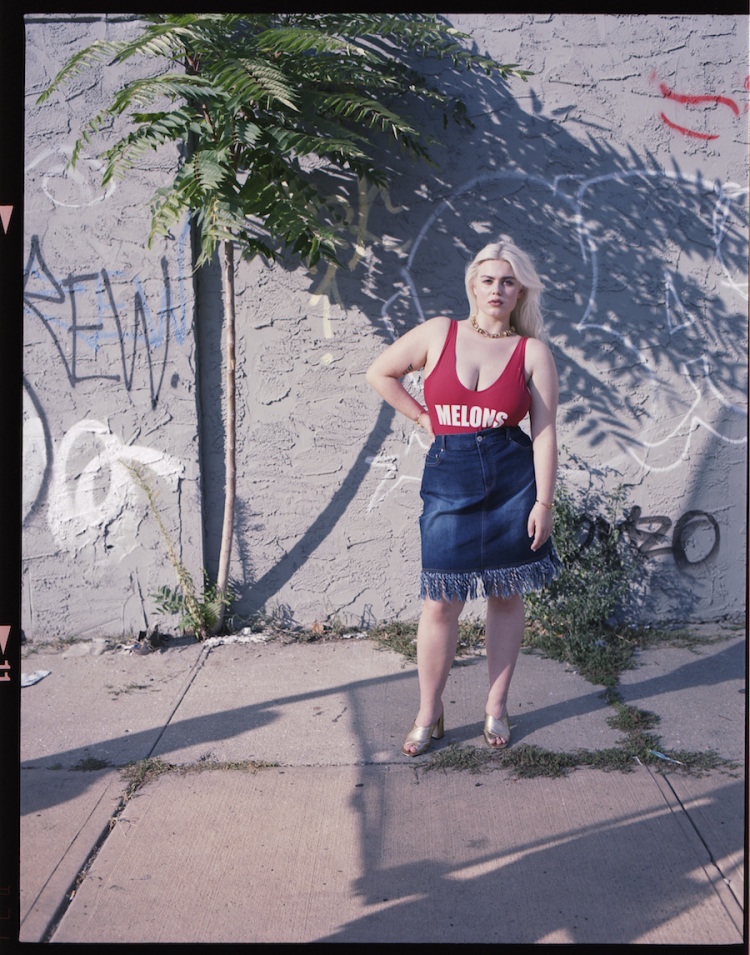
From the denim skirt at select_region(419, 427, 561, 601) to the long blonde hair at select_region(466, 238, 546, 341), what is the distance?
40 centimetres

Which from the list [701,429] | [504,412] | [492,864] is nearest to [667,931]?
[492,864]

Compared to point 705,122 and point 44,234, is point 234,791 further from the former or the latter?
point 705,122

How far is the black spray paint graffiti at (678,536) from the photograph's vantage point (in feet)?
15.3

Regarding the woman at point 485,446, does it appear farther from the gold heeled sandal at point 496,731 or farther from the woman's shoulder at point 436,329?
A: the gold heeled sandal at point 496,731

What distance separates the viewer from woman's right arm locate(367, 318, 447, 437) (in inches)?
132

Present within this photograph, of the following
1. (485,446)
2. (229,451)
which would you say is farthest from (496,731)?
(229,451)

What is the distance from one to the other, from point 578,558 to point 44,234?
3.07m

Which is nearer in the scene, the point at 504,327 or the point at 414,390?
the point at 504,327

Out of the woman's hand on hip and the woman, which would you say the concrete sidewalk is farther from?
the woman's hand on hip

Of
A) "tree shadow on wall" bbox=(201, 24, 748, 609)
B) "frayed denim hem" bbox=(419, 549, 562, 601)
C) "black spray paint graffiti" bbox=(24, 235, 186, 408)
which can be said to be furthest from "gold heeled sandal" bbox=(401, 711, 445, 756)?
"black spray paint graffiti" bbox=(24, 235, 186, 408)

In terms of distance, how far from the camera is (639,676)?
13.6 ft

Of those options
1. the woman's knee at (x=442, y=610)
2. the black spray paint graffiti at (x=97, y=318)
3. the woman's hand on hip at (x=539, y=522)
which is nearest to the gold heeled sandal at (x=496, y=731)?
the woman's knee at (x=442, y=610)

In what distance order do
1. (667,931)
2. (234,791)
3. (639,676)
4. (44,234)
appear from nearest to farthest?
(667,931) < (234,791) < (639,676) < (44,234)

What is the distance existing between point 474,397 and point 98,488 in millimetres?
2221
